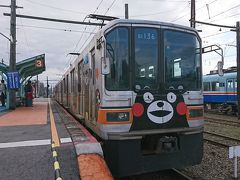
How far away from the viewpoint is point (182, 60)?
250 inches

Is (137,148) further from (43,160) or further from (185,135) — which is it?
(43,160)

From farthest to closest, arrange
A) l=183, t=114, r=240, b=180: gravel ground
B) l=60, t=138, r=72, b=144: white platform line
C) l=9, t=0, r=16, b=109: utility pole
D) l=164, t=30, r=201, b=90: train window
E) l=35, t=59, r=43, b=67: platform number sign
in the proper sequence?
l=35, t=59, r=43, b=67: platform number sign → l=9, t=0, r=16, b=109: utility pole → l=60, t=138, r=72, b=144: white platform line → l=183, t=114, r=240, b=180: gravel ground → l=164, t=30, r=201, b=90: train window

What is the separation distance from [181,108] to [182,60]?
→ 943 mm

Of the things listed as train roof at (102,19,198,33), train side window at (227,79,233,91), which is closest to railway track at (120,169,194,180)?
train roof at (102,19,198,33)

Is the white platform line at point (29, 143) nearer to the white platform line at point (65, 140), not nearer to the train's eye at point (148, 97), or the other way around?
the white platform line at point (65, 140)

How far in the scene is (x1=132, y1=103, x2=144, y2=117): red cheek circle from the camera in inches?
228

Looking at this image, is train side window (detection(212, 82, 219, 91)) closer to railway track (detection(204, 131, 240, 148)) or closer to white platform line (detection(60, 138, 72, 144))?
railway track (detection(204, 131, 240, 148))

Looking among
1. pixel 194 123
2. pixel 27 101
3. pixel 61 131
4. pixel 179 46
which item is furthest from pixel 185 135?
pixel 27 101

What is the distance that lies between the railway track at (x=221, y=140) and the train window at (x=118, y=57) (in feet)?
18.7

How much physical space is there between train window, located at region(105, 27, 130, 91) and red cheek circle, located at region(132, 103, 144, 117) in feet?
1.16

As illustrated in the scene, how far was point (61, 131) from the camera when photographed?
903 centimetres

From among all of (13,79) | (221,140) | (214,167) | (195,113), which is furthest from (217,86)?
(195,113)

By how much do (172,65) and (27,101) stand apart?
17770 millimetres

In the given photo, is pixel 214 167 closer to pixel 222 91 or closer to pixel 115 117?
pixel 115 117
